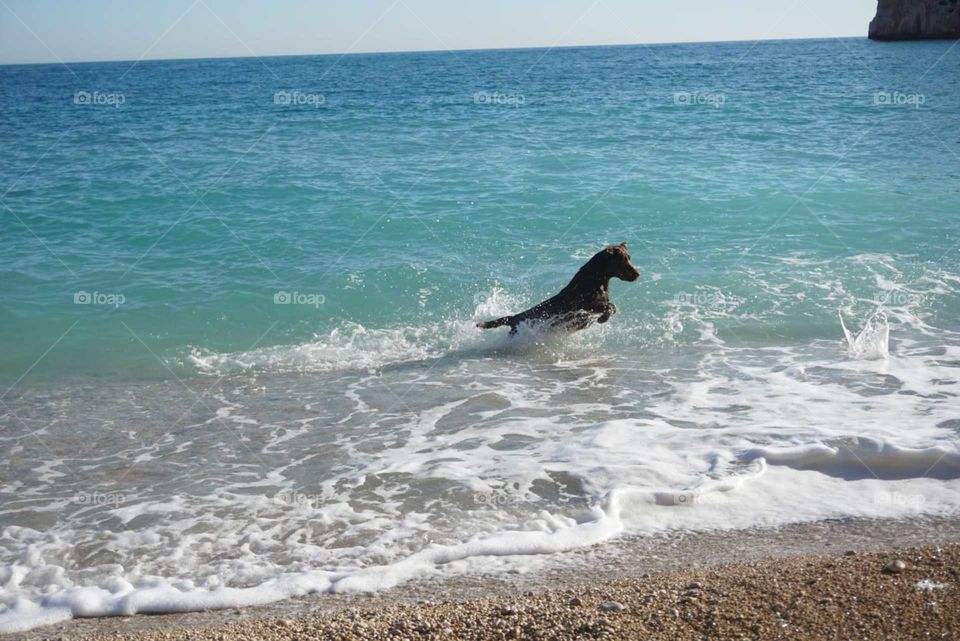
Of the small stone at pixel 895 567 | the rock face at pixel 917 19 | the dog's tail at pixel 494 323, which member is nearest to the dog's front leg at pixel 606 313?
the dog's tail at pixel 494 323

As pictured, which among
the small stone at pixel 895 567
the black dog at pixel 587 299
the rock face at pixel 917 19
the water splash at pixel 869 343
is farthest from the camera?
the rock face at pixel 917 19

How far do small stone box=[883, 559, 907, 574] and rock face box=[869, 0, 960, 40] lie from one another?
80.6 metres

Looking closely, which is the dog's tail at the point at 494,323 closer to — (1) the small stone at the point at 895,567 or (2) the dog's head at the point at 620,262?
(2) the dog's head at the point at 620,262

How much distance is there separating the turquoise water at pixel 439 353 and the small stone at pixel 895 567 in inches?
33.1

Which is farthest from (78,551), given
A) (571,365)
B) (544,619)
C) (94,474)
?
(571,365)

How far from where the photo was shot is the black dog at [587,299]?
9.30m

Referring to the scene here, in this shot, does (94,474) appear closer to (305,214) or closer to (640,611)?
(640,611)

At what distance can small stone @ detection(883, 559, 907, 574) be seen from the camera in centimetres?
487

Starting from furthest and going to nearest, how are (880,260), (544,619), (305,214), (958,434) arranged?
(305,214) < (880,260) < (958,434) < (544,619)

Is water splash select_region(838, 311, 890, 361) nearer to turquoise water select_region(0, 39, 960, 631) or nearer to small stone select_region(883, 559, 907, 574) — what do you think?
turquoise water select_region(0, 39, 960, 631)

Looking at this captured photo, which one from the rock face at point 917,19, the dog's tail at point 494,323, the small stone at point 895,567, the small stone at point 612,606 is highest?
the rock face at point 917,19

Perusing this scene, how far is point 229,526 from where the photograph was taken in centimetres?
595

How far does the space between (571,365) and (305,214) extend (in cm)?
803

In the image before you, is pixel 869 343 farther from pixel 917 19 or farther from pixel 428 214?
pixel 917 19
